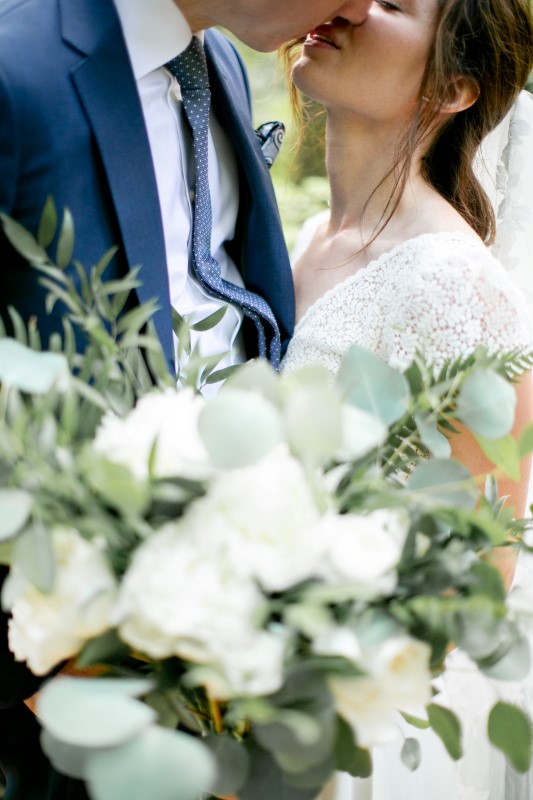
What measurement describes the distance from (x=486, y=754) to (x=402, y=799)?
0.63 ft

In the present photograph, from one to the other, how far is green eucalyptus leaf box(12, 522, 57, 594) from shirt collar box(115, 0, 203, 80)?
1047 mm

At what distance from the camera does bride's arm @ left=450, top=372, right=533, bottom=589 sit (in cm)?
156

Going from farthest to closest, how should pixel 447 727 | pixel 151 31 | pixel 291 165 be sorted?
pixel 291 165 → pixel 151 31 → pixel 447 727

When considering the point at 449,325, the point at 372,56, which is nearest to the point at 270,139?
the point at 372,56

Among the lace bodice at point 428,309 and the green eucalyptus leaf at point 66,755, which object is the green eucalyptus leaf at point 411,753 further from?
the lace bodice at point 428,309

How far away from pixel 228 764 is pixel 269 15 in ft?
4.58

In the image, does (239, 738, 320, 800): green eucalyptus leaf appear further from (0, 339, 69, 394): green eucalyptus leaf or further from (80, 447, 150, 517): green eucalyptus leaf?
(0, 339, 69, 394): green eucalyptus leaf

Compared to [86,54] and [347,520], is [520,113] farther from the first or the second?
[347,520]

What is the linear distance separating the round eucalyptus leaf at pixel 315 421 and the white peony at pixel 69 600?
192 mm

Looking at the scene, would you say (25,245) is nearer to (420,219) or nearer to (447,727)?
(447,727)

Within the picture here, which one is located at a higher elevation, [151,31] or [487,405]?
[151,31]

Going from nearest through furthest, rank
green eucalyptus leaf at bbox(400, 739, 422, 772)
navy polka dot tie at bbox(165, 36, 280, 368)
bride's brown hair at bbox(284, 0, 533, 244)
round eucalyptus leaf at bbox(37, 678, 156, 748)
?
1. round eucalyptus leaf at bbox(37, 678, 156, 748)
2. green eucalyptus leaf at bbox(400, 739, 422, 772)
3. navy polka dot tie at bbox(165, 36, 280, 368)
4. bride's brown hair at bbox(284, 0, 533, 244)

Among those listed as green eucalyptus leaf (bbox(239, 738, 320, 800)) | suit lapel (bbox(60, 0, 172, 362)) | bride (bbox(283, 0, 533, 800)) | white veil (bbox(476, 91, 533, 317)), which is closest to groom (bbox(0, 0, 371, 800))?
suit lapel (bbox(60, 0, 172, 362))

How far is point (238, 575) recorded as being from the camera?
28.1 inches
